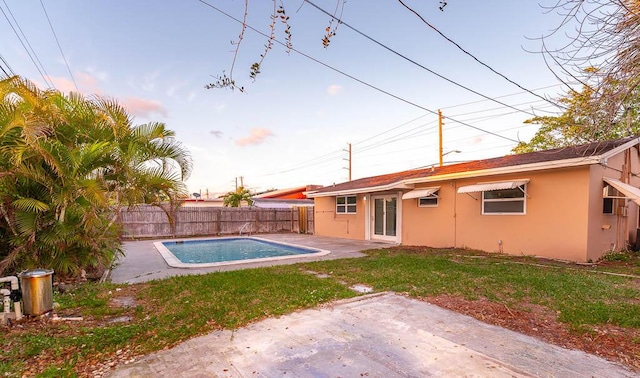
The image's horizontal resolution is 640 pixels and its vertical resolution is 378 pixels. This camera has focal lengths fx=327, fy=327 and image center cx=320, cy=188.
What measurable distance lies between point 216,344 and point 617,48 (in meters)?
5.05

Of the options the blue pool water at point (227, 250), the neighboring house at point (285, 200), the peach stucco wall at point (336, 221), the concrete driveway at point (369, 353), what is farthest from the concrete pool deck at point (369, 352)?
the neighboring house at point (285, 200)

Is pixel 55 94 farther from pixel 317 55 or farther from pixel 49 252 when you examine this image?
pixel 317 55

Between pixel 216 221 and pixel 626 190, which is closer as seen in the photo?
pixel 626 190

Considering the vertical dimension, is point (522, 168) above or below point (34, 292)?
above

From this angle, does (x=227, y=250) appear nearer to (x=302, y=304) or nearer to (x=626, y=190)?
(x=302, y=304)

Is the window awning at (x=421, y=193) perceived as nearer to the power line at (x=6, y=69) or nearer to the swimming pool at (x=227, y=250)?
the swimming pool at (x=227, y=250)

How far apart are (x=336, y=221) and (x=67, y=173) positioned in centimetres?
1362

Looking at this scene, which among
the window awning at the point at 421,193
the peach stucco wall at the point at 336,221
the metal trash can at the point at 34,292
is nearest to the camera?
the metal trash can at the point at 34,292

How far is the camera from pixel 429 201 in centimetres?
1299

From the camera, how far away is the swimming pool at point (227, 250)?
36.8 ft

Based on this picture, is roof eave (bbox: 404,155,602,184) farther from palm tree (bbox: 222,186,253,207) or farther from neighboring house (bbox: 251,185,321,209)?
palm tree (bbox: 222,186,253,207)

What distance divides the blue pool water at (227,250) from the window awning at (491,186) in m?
5.51

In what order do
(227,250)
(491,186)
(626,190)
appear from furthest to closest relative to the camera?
1. (227,250)
2. (491,186)
3. (626,190)

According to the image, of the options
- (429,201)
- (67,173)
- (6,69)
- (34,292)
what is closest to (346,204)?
(429,201)
